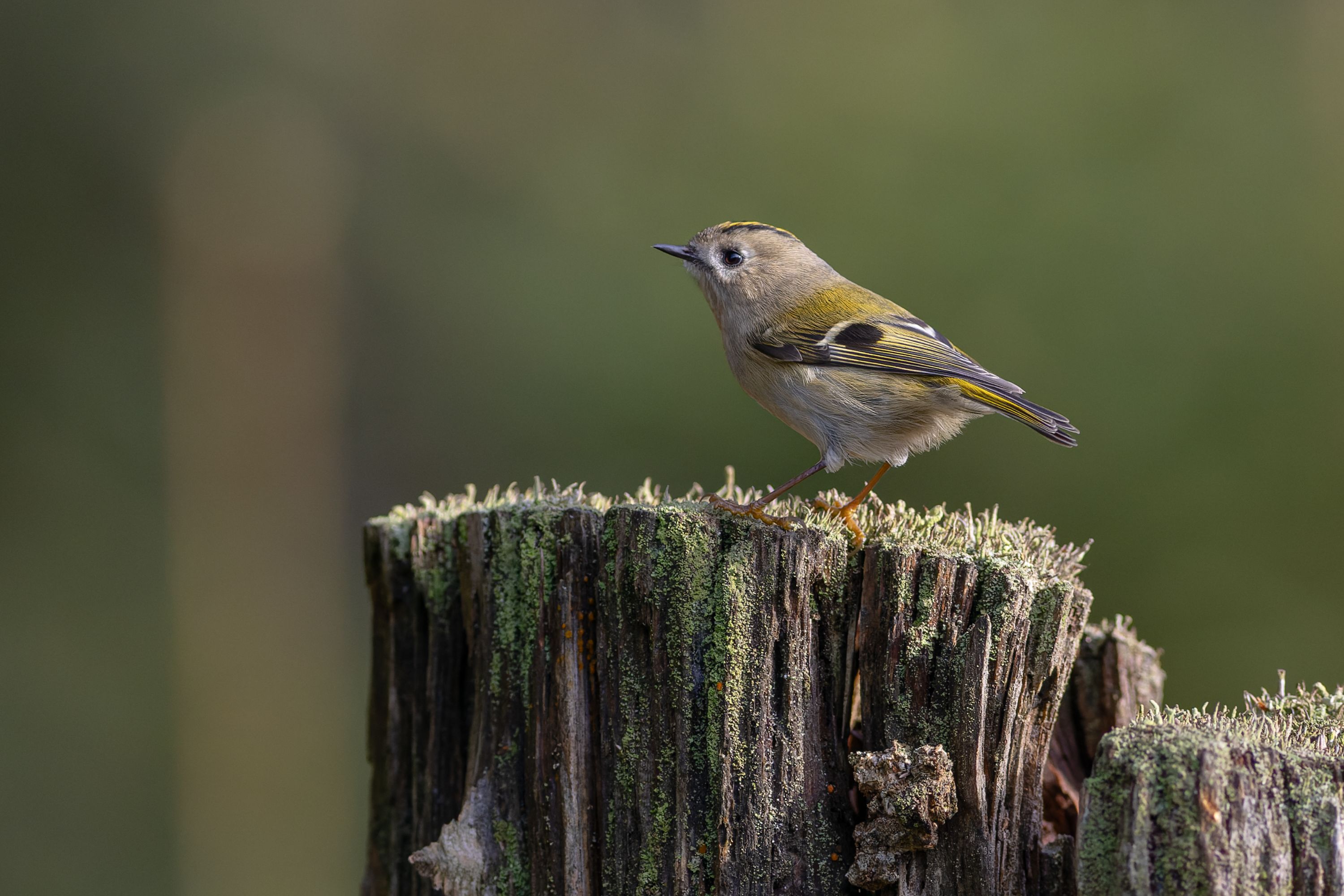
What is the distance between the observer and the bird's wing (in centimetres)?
327

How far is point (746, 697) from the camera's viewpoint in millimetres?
2164

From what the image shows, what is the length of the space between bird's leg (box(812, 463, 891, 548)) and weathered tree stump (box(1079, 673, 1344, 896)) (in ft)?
2.52

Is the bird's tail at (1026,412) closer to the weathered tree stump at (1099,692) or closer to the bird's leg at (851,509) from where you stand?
the bird's leg at (851,509)

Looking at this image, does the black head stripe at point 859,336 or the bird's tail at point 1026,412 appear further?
the black head stripe at point 859,336

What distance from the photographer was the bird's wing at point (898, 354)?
3271 mm

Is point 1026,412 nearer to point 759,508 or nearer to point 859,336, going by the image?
point 859,336

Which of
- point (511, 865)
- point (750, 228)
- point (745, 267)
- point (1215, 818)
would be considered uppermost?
point (750, 228)

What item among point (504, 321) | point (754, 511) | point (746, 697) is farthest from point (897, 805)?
point (504, 321)

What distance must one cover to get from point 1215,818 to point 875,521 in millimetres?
1108

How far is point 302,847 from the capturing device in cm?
638

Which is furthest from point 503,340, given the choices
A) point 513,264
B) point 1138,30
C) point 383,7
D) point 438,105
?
point 1138,30

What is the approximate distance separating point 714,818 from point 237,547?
575 centimetres

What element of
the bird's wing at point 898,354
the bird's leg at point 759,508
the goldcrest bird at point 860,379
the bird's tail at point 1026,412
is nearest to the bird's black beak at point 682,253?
the goldcrest bird at point 860,379

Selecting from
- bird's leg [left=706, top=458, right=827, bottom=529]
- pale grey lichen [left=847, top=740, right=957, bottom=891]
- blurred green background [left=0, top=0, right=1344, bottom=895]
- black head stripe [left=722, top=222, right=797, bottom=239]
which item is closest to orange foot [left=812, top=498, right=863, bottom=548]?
bird's leg [left=706, top=458, right=827, bottom=529]
